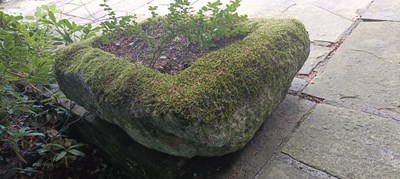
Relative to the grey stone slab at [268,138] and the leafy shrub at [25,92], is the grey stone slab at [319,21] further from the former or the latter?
the leafy shrub at [25,92]

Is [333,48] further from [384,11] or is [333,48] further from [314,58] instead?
[384,11]

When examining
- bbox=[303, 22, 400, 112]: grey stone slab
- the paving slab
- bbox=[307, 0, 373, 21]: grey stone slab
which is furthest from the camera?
the paving slab

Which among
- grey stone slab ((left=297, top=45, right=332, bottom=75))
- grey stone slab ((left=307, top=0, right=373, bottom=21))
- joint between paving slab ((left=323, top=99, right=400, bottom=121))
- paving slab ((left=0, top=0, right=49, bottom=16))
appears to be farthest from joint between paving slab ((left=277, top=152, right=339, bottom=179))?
paving slab ((left=0, top=0, right=49, bottom=16))

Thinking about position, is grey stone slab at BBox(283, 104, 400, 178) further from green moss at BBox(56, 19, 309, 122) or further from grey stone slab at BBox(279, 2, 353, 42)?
grey stone slab at BBox(279, 2, 353, 42)

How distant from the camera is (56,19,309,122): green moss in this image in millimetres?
1192

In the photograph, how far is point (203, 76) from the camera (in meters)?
1.29

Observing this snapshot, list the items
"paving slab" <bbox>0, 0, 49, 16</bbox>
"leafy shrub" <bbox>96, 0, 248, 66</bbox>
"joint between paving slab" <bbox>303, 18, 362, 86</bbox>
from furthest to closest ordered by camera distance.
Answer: "paving slab" <bbox>0, 0, 49, 16</bbox> < "joint between paving slab" <bbox>303, 18, 362, 86</bbox> < "leafy shrub" <bbox>96, 0, 248, 66</bbox>

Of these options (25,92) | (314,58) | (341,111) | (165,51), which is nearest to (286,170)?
(341,111)

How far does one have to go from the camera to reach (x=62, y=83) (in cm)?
162

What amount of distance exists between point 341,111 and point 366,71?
397 mm

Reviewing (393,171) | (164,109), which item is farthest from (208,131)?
(393,171)

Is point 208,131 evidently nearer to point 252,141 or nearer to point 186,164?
point 186,164

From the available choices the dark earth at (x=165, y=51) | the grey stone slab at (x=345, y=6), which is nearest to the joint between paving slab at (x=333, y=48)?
the grey stone slab at (x=345, y=6)

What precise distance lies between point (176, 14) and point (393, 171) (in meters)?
1.04
